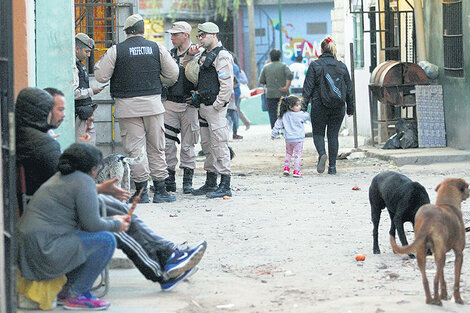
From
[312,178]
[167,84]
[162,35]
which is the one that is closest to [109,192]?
[167,84]

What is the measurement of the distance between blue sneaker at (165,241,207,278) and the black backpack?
699 centimetres

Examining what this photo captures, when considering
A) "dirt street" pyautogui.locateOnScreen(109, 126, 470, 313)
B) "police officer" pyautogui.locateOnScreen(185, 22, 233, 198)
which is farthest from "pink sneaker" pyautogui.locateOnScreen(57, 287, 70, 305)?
"police officer" pyautogui.locateOnScreen(185, 22, 233, 198)

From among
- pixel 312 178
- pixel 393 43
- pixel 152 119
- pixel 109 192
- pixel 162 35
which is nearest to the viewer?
pixel 109 192

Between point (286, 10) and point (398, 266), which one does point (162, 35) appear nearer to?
point (286, 10)

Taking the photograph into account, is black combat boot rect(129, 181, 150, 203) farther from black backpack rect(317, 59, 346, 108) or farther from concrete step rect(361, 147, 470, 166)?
concrete step rect(361, 147, 470, 166)

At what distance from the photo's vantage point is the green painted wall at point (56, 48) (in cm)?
876

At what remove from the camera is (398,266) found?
24.3ft

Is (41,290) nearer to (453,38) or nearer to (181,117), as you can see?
(181,117)

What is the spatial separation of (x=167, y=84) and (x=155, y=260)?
5.06 m

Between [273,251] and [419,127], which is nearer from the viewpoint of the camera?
[273,251]

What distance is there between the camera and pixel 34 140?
19.8ft

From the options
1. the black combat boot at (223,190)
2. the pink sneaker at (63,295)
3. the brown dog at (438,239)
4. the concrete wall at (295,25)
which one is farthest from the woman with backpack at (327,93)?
the concrete wall at (295,25)

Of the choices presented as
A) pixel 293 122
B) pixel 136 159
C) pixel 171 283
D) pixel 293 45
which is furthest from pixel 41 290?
pixel 293 45

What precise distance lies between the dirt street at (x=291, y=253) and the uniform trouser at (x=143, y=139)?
0.44m
